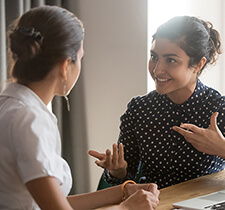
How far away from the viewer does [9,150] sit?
1.06 m

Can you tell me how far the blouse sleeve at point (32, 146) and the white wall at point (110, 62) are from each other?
6.11 ft

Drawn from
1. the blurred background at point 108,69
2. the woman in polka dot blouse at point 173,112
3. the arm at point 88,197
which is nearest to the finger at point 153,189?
Answer: the arm at point 88,197

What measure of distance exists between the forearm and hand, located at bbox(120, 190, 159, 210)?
→ 123mm

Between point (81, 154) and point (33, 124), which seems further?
point (81, 154)

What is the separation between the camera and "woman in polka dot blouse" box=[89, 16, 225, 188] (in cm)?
189

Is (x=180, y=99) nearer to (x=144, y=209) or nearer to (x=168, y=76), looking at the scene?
(x=168, y=76)

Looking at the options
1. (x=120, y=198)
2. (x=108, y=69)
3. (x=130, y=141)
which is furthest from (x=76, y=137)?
(x=120, y=198)

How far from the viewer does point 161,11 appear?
2.91m

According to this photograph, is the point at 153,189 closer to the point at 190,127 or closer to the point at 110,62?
the point at 190,127

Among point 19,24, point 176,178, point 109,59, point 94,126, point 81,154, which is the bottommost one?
point 81,154

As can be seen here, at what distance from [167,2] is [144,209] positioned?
1974 mm

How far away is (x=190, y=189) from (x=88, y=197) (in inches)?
16.9

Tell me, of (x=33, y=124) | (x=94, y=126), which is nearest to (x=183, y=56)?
(x=33, y=124)

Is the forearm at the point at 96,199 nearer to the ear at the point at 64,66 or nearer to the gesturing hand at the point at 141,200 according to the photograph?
the gesturing hand at the point at 141,200
